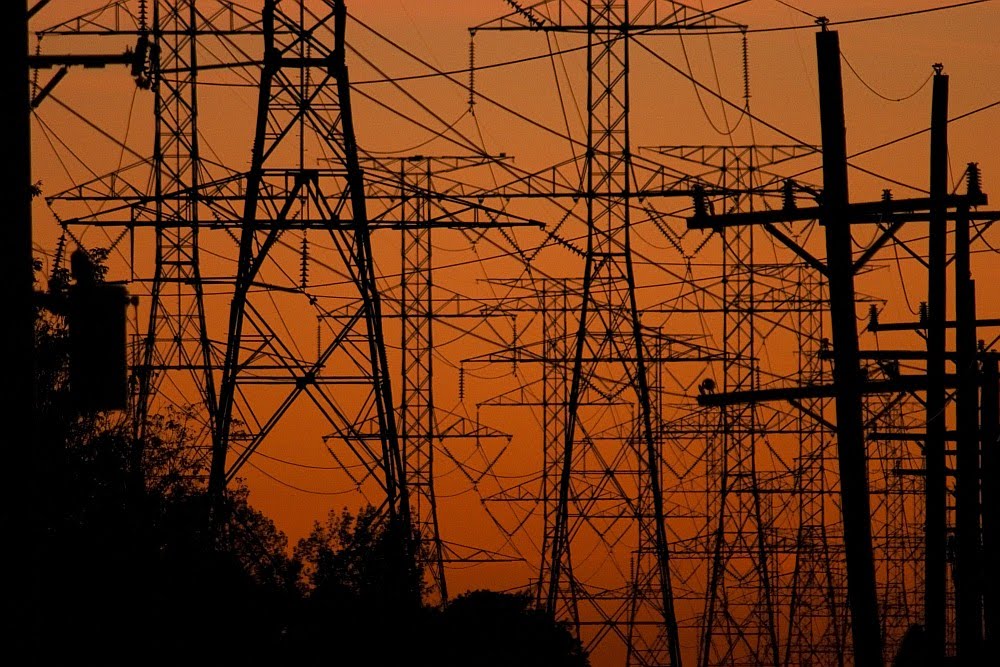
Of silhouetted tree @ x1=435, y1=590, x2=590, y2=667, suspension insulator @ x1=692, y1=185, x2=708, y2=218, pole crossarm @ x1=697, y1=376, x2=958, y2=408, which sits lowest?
silhouetted tree @ x1=435, y1=590, x2=590, y2=667

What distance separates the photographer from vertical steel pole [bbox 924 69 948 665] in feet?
78.9

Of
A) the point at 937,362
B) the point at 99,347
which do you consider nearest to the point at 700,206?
the point at 937,362

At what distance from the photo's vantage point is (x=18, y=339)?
8.51 metres

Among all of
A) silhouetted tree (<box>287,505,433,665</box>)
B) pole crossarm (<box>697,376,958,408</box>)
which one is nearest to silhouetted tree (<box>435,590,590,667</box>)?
silhouetted tree (<box>287,505,433,665</box>)

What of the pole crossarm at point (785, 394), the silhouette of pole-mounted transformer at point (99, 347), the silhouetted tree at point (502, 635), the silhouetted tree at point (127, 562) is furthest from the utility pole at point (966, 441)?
the silhouette of pole-mounted transformer at point (99, 347)

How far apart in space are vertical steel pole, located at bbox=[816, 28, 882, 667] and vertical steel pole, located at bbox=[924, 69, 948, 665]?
22.6ft

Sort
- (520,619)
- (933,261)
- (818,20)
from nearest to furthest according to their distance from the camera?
(818,20)
(933,261)
(520,619)

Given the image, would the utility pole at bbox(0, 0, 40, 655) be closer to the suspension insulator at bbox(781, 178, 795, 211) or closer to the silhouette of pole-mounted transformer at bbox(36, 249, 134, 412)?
the silhouette of pole-mounted transformer at bbox(36, 249, 134, 412)

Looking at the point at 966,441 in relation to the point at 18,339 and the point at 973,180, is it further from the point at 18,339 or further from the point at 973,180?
the point at 18,339

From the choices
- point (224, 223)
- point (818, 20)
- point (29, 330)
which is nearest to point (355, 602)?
point (224, 223)

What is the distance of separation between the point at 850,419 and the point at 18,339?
9.94 meters

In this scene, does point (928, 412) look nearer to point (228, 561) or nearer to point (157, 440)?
point (228, 561)

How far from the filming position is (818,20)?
63.2ft

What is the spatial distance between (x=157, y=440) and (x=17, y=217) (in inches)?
905
